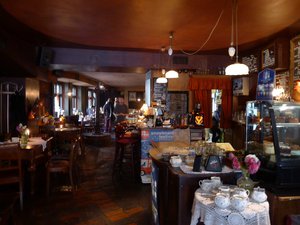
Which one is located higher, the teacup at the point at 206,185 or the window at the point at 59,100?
the window at the point at 59,100

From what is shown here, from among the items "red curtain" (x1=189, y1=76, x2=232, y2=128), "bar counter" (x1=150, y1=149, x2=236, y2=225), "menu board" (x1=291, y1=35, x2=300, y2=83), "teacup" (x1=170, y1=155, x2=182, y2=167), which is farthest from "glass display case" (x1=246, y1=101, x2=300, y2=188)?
"red curtain" (x1=189, y1=76, x2=232, y2=128)

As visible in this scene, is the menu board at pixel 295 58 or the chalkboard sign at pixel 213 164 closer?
the chalkboard sign at pixel 213 164

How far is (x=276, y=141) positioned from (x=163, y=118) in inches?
130

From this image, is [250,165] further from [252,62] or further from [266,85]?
[252,62]

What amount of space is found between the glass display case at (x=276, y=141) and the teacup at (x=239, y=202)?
534 mm

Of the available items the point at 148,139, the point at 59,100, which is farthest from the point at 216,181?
the point at 59,100

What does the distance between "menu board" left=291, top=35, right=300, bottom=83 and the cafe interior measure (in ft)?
0.09

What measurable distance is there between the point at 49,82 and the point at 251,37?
598 centimetres

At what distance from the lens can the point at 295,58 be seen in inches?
195

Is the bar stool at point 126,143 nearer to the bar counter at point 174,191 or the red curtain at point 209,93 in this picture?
the bar counter at point 174,191

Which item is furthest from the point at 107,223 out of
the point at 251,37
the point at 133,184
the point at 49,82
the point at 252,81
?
→ the point at 49,82

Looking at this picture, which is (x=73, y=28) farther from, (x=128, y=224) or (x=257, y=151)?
(x=257, y=151)

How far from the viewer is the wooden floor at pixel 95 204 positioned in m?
3.54

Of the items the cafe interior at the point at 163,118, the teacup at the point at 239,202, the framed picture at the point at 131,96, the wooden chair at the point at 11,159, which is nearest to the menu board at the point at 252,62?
the cafe interior at the point at 163,118
